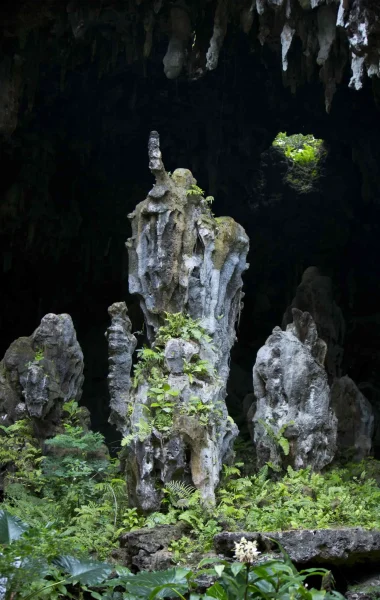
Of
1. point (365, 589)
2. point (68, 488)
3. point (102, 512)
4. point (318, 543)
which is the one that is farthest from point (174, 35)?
point (365, 589)

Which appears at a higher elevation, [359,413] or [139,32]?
[139,32]

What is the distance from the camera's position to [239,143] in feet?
70.5

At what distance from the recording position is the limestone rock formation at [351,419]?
14.4 meters

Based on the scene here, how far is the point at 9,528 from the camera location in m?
6.70

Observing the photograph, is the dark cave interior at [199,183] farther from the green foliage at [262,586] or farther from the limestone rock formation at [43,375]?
the green foliage at [262,586]

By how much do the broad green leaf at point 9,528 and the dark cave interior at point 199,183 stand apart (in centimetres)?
1266

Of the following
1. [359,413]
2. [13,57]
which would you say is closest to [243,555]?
[359,413]

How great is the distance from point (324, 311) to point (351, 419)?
3726 mm

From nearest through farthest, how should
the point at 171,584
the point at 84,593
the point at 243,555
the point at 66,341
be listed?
the point at 243,555, the point at 171,584, the point at 84,593, the point at 66,341

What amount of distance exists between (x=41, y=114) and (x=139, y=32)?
3915 millimetres

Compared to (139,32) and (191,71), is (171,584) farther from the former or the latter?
(139,32)

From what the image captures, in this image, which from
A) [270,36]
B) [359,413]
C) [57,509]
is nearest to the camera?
[57,509]

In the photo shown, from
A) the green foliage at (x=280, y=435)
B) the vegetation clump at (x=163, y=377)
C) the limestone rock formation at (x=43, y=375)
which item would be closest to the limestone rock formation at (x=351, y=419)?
the green foliage at (x=280, y=435)

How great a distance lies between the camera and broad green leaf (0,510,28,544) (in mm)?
6574
